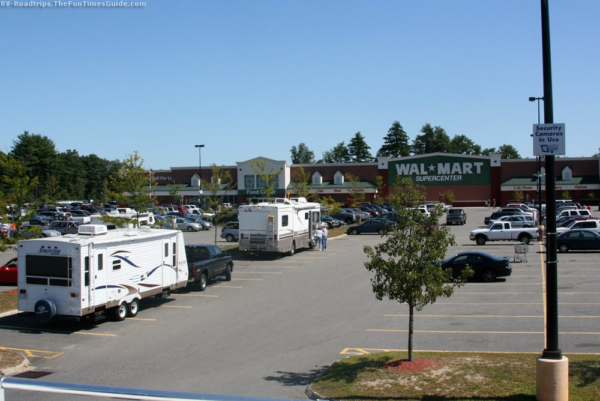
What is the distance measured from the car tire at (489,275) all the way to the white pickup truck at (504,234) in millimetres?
14731

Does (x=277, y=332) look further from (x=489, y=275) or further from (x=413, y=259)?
(x=489, y=275)

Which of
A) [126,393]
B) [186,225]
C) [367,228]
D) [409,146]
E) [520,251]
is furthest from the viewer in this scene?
[409,146]

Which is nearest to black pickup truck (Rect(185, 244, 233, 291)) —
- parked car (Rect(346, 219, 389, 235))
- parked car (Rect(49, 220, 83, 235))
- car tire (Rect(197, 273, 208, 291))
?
car tire (Rect(197, 273, 208, 291))

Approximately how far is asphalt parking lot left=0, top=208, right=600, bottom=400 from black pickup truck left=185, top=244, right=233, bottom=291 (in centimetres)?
56

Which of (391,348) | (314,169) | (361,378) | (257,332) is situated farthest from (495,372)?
(314,169)

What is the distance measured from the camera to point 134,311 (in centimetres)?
1798

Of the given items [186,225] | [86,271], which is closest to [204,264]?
[86,271]

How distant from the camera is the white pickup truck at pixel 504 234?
36.8 m

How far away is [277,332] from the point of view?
15.6 metres

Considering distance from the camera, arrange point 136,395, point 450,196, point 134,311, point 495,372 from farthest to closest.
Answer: point 450,196
point 134,311
point 495,372
point 136,395

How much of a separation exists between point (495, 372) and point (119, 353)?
908 centimetres

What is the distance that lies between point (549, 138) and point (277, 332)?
9.39 meters

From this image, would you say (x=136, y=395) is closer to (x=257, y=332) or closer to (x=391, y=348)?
(x=391, y=348)

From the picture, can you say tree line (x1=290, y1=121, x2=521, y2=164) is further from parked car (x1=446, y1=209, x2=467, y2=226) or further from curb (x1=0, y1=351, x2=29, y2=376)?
curb (x1=0, y1=351, x2=29, y2=376)
